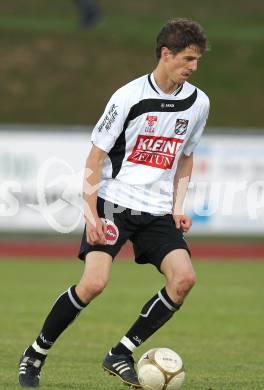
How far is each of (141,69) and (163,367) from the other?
28.3 m

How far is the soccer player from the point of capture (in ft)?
24.2

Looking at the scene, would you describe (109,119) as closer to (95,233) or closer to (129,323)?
(95,233)

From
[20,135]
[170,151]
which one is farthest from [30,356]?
[20,135]

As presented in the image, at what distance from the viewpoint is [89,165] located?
7477mm

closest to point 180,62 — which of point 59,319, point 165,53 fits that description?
point 165,53

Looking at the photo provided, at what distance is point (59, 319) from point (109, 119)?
1432 mm

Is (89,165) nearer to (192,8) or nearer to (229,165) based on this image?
(229,165)

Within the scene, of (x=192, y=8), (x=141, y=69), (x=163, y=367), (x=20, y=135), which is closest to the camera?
(x=163, y=367)

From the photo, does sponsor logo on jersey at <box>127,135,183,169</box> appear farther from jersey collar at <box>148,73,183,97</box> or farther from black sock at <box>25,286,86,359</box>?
black sock at <box>25,286,86,359</box>

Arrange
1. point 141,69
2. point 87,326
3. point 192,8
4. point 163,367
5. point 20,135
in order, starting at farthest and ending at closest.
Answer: point 192,8, point 141,69, point 20,135, point 87,326, point 163,367

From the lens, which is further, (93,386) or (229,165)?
(229,165)

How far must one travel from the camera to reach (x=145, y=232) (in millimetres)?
7672

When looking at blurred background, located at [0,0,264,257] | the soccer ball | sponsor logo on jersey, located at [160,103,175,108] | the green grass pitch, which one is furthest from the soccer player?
blurred background, located at [0,0,264,257]

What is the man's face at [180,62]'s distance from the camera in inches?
289
